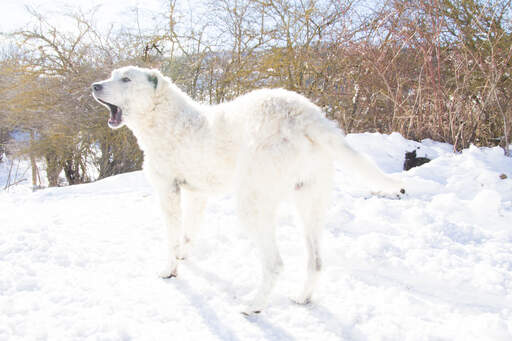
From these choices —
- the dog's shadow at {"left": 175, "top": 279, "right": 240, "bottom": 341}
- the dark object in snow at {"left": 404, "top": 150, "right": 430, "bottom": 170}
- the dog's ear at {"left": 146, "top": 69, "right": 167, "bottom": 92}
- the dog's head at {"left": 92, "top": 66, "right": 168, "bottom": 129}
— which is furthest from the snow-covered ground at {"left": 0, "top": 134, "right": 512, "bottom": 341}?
the dog's ear at {"left": 146, "top": 69, "right": 167, "bottom": 92}

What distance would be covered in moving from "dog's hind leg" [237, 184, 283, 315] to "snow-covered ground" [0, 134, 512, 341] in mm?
131

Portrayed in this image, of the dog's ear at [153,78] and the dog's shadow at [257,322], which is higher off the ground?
the dog's ear at [153,78]

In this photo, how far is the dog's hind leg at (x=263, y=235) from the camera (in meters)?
2.41

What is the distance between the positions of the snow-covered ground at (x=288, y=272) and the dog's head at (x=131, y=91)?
136cm

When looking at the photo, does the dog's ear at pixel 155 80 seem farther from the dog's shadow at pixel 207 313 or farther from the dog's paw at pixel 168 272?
the dog's shadow at pixel 207 313

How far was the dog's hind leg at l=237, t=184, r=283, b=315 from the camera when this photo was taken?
2412mm

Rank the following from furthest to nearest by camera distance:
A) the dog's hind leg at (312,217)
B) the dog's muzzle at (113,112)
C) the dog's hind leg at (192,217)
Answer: the dog's hind leg at (192,217) → the dog's muzzle at (113,112) → the dog's hind leg at (312,217)

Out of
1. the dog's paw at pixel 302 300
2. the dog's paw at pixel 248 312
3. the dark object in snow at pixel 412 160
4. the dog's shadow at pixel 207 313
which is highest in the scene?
the dark object in snow at pixel 412 160

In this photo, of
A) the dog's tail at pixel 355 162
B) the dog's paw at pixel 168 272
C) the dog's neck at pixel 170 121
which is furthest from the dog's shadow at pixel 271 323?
the dog's neck at pixel 170 121

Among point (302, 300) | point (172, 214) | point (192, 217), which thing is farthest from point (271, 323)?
point (192, 217)

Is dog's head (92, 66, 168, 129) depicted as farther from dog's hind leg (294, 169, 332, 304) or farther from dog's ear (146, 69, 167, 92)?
dog's hind leg (294, 169, 332, 304)

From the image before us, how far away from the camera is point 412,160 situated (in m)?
5.46

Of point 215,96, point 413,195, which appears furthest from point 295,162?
point 215,96

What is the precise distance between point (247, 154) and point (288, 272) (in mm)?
1199
